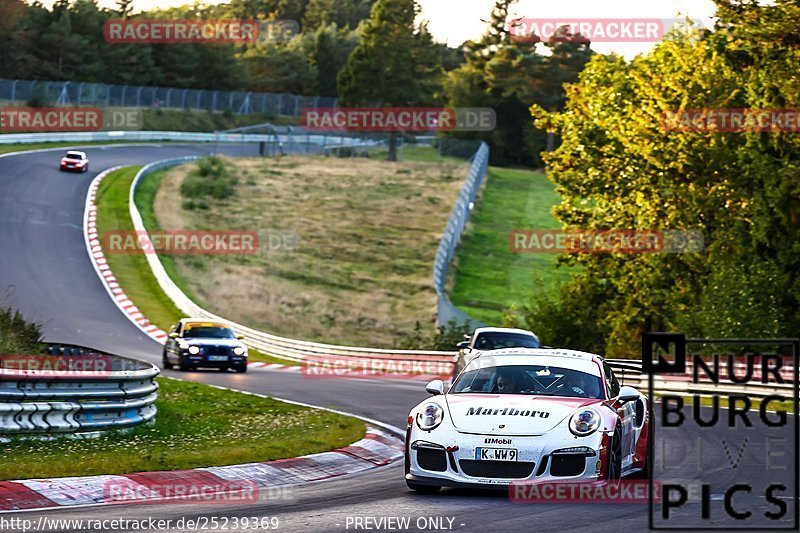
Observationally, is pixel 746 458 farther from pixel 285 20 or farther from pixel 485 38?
pixel 285 20

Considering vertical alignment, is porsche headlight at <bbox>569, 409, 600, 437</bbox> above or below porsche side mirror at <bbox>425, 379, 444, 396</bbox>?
below

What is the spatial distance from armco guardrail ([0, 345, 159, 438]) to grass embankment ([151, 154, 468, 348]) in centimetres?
2842

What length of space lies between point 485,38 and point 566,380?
11321 cm

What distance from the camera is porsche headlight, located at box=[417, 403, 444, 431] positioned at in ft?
36.0

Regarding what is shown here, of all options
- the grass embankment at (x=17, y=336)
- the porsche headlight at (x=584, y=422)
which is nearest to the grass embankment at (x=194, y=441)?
the grass embankment at (x=17, y=336)

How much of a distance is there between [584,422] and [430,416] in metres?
1.34

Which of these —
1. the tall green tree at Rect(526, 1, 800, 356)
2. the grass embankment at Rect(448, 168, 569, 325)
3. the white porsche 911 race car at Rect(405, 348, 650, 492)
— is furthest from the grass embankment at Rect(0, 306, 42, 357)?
the grass embankment at Rect(448, 168, 569, 325)

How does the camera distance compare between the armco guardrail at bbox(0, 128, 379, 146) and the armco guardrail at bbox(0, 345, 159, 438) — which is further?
the armco guardrail at bbox(0, 128, 379, 146)

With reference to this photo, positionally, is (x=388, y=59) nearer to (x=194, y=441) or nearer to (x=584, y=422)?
(x=194, y=441)

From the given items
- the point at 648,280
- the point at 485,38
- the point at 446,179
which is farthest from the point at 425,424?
the point at 485,38

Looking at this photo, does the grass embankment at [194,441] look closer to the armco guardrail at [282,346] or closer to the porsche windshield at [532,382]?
the porsche windshield at [532,382]

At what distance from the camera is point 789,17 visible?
106 ft

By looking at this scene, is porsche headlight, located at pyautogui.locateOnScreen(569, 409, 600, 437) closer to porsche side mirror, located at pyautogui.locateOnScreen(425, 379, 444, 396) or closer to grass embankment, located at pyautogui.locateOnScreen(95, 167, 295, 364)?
porsche side mirror, located at pyautogui.locateOnScreen(425, 379, 444, 396)

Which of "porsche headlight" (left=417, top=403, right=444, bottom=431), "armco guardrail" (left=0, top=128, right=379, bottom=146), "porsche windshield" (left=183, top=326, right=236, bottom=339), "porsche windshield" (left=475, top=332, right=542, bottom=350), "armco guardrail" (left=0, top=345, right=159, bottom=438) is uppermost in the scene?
"armco guardrail" (left=0, top=128, right=379, bottom=146)
